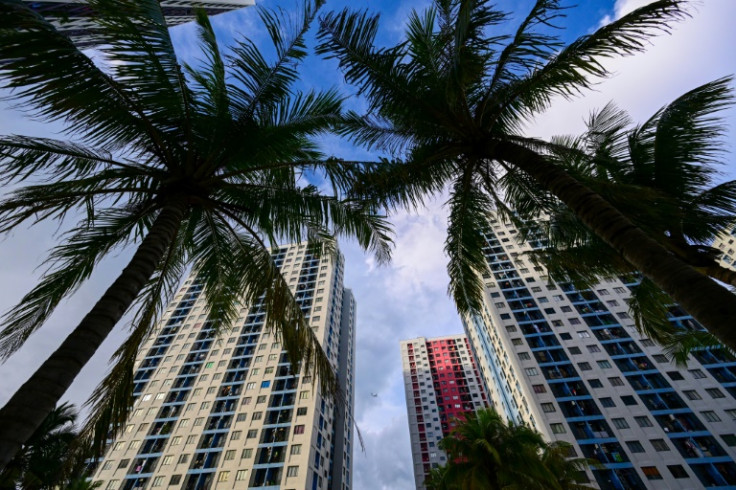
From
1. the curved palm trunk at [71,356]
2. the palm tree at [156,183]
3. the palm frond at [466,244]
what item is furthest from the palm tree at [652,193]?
the curved palm trunk at [71,356]

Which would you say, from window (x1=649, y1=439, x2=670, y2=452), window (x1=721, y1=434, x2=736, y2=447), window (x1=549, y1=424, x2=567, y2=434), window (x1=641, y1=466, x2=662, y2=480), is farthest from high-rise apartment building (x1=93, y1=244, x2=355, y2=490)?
window (x1=721, y1=434, x2=736, y2=447)

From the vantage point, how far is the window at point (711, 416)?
1382 inches

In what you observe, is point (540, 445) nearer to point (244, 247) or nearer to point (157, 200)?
point (244, 247)

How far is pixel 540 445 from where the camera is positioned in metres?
15.1

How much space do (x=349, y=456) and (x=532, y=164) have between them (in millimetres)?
58301

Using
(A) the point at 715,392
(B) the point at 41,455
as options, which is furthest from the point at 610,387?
(B) the point at 41,455

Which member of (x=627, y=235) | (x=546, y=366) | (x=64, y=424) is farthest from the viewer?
(x=546, y=366)

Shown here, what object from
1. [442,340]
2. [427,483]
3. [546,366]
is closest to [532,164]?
[427,483]

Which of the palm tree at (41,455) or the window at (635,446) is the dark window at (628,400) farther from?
the palm tree at (41,455)

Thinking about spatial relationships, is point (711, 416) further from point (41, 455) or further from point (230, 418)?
point (230, 418)

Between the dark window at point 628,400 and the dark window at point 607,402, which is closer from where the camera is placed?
the dark window at point 628,400

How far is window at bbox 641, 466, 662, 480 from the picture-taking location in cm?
3215

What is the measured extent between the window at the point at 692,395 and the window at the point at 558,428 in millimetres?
14456

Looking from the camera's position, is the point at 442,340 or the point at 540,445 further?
the point at 442,340
